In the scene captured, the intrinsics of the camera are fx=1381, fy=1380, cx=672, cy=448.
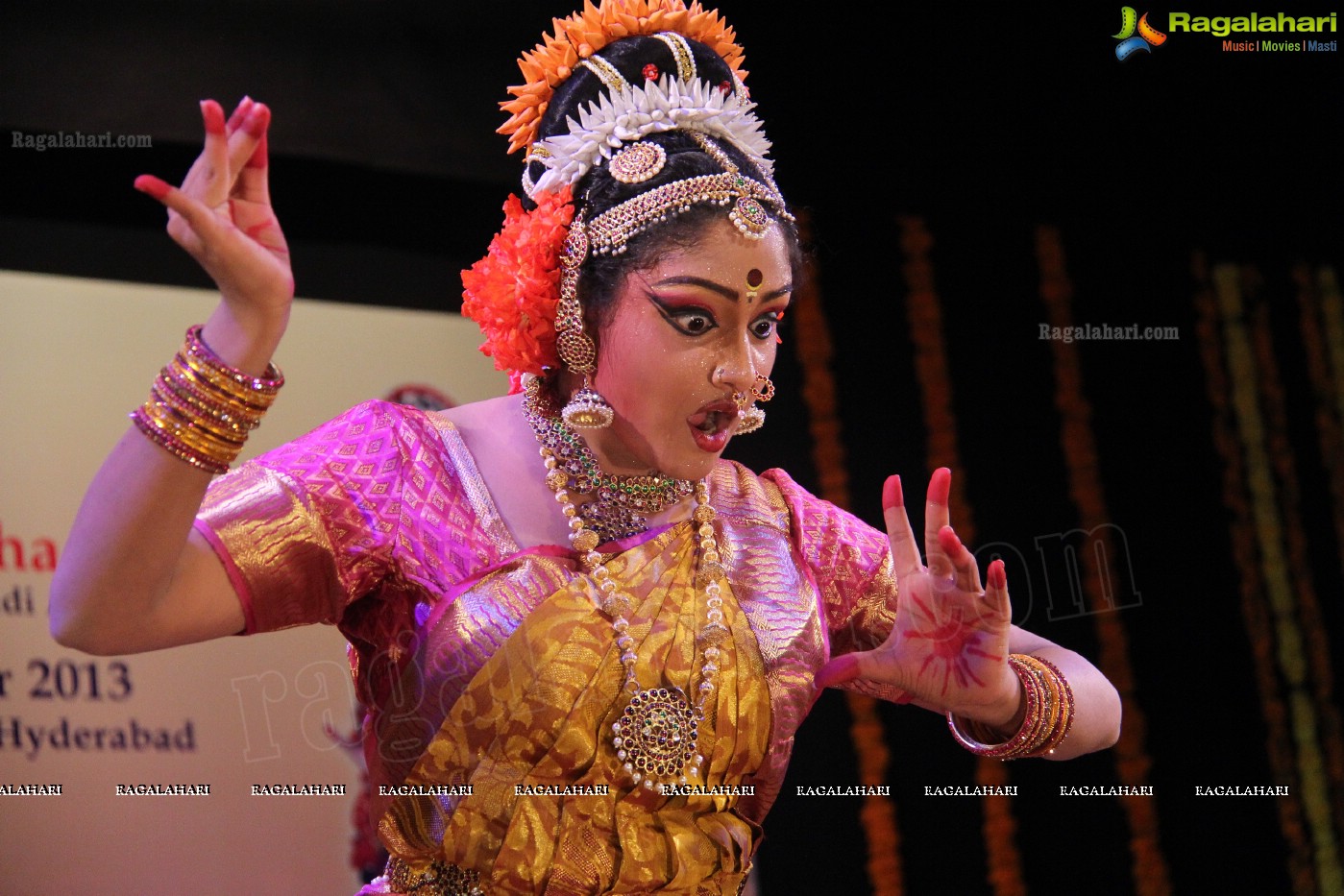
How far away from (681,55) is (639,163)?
18cm

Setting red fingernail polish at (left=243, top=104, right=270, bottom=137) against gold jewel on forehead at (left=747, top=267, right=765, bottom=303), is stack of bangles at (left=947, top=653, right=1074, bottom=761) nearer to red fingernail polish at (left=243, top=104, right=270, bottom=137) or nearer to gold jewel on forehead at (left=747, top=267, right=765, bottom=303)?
gold jewel on forehead at (left=747, top=267, right=765, bottom=303)

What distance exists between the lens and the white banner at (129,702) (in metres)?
2.38

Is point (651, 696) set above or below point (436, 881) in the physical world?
above

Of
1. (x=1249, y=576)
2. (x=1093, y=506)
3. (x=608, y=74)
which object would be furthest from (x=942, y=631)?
(x=1249, y=576)

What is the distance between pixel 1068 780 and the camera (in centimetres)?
307

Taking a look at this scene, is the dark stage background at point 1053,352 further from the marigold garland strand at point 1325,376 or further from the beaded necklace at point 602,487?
the beaded necklace at point 602,487

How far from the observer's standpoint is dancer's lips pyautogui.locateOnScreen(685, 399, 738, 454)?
1.65 metres

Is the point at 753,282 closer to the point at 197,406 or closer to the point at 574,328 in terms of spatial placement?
the point at 574,328

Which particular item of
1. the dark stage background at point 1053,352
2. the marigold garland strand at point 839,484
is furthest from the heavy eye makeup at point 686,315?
the marigold garland strand at point 839,484

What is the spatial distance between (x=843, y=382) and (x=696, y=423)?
143 cm

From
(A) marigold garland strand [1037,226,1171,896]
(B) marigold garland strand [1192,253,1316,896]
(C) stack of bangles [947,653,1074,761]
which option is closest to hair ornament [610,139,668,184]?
(C) stack of bangles [947,653,1074,761]

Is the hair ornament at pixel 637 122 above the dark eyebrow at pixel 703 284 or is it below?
above

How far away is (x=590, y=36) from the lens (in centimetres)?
178

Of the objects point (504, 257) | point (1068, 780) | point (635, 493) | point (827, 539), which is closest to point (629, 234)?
point (504, 257)
